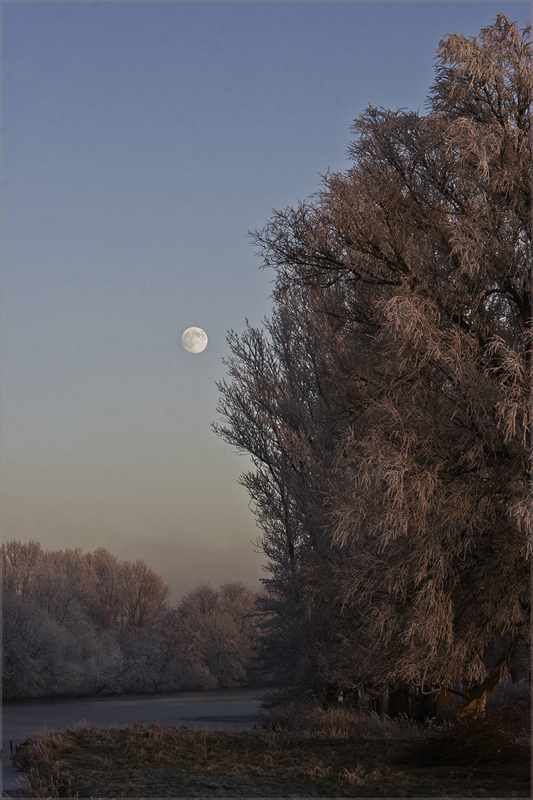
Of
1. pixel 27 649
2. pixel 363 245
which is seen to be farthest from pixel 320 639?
pixel 27 649

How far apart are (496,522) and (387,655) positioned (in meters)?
1.97

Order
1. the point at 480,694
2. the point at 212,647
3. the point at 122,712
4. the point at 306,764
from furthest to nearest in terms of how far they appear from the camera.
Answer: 1. the point at 212,647
2. the point at 122,712
3. the point at 480,694
4. the point at 306,764

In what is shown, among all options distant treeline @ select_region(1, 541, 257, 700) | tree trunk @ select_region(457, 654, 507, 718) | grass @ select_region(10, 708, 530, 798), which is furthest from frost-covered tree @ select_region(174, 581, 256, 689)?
tree trunk @ select_region(457, 654, 507, 718)

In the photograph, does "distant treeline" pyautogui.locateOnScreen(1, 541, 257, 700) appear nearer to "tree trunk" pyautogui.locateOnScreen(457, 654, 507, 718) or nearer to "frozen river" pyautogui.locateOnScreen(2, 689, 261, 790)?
"frozen river" pyautogui.locateOnScreen(2, 689, 261, 790)

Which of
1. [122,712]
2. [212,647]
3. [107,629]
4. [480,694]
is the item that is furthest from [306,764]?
[107,629]

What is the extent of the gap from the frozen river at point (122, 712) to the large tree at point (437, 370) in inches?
390

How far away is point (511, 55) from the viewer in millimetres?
9656

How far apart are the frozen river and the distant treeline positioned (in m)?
2.52

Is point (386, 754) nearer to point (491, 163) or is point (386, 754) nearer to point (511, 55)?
point (491, 163)

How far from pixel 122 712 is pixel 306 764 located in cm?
2183

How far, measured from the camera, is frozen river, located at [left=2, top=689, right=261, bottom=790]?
71.8 feet

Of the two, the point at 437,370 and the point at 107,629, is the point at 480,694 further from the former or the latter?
the point at 107,629

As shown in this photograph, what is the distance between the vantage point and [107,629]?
48.2 m

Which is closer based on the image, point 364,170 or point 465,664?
point 465,664
